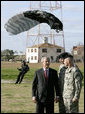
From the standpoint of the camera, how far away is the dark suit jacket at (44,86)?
272 inches

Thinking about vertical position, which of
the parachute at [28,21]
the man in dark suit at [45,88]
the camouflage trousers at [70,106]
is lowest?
the camouflage trousers at [70,106]

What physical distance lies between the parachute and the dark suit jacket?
4562 mm

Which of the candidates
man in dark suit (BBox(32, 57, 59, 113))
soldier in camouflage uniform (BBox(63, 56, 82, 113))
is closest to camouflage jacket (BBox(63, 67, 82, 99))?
soldier in camouflage uniform (BBox(63, 56, 82, 113))

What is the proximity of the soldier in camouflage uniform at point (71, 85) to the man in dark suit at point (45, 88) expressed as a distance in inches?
7.4

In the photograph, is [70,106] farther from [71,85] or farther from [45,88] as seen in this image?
[45,88]

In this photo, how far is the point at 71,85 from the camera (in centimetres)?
696

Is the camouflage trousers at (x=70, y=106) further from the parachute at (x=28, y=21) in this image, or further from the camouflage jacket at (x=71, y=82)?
the parachute at (x=28, y=21)

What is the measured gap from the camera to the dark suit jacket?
22.7ft

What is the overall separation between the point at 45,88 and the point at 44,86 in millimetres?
41

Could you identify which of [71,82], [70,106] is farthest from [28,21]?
[70,106]

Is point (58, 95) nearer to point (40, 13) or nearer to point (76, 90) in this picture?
point (76, 90)

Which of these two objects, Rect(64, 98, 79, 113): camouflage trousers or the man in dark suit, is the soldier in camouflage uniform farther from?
the man in dark suit

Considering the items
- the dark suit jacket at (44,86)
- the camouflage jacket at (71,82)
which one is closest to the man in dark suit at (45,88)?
the dark suit jacket at (44,86)

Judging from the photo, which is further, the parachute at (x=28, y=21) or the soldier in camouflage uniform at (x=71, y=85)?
the parachute at (x=28, y=21)
